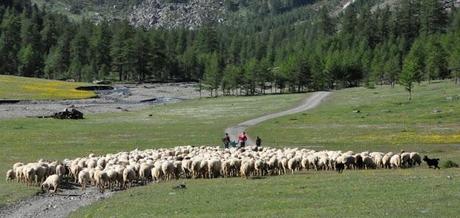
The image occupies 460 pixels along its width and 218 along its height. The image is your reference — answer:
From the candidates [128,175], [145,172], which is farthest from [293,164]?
[128,175]

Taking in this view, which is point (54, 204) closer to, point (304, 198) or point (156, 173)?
point (156, 173)

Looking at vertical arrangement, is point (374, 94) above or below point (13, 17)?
below

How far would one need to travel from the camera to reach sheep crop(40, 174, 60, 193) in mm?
34188

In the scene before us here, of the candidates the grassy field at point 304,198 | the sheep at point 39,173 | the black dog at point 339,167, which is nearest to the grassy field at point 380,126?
the black dog at point 339,167

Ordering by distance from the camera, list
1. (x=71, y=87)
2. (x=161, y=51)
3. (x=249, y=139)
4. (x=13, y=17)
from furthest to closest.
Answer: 1. (x=13, y=17)
2. (x=161, y=51)
3. (x=71, y=87)
4. (x=249, y=139)

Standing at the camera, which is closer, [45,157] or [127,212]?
[127,212]

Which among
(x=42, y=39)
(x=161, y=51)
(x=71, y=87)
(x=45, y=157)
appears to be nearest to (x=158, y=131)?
(x=45, y=157)

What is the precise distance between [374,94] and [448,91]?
16470 mm

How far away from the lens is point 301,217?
2225 cm

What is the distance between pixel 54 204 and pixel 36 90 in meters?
96.2

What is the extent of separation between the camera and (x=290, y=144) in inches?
2290

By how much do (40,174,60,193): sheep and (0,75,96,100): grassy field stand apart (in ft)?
254

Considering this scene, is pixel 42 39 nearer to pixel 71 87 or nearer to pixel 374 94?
pixel 71 87

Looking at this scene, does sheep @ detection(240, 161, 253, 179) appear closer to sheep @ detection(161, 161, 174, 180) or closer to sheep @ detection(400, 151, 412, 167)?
sheep @ detection(161, 161, 174, 180)
